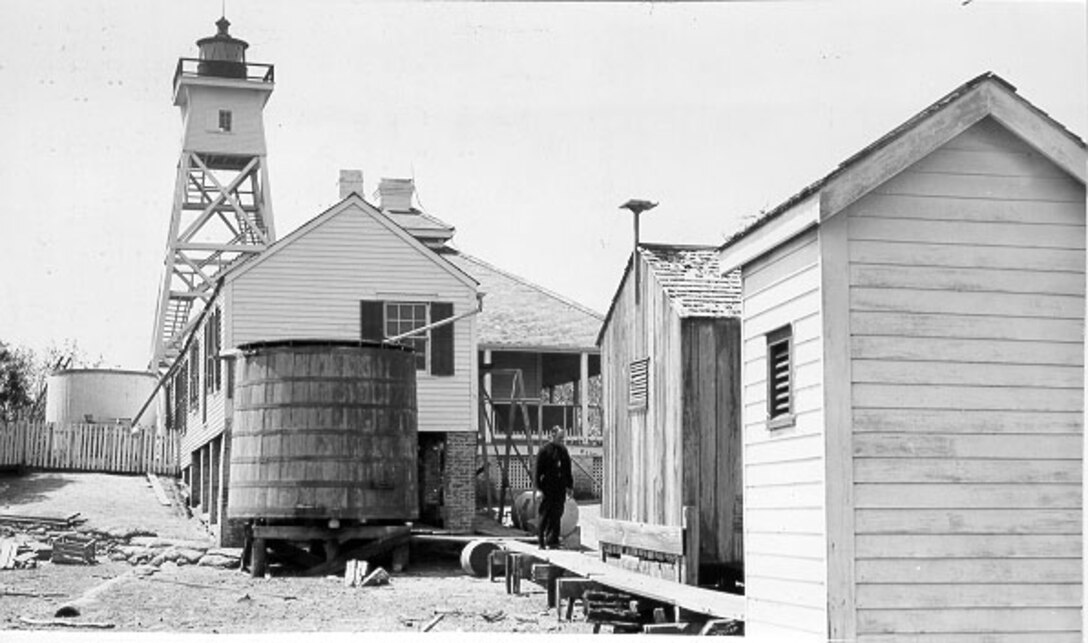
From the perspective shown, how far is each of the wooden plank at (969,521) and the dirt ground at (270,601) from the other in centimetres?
542

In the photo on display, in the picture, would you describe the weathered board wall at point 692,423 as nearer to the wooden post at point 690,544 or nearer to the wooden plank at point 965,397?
the wooden post at point 690,544

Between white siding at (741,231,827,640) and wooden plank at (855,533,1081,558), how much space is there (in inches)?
14.6

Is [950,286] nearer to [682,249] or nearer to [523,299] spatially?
[682,249]

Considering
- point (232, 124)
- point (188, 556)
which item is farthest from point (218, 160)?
point (188, 556)

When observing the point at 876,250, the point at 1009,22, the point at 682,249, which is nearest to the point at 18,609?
the point at 682,249

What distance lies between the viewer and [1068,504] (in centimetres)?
1140

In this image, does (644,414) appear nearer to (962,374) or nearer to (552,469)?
(552,469)

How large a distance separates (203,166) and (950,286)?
28072 millimetres

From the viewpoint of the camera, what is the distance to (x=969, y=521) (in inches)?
444

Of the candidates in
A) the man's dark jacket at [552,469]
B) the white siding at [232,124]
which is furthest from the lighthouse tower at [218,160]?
the man's dark jacket at [552,469]

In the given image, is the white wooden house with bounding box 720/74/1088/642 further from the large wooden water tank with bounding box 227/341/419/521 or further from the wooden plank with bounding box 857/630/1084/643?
the large wooden water tank with bounding box 227/341/419/521

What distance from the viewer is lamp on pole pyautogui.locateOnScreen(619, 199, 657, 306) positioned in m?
18.6

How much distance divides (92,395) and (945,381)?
36.8 meters

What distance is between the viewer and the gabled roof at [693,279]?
57.9 feet
